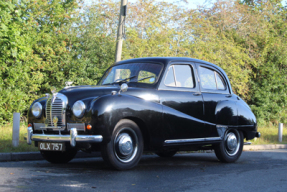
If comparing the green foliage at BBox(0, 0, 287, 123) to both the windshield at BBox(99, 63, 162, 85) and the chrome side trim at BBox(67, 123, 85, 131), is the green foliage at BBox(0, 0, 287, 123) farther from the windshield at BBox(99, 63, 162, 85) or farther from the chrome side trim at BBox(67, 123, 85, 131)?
the chrome side trim at BBox(67, 123, 85, 131)

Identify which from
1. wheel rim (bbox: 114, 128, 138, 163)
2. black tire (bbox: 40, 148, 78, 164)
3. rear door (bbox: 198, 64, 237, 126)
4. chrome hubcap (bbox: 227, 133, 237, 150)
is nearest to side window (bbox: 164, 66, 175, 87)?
rear door (bbox: 198, 64, 237, 126)

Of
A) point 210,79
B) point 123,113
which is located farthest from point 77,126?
point 210,79

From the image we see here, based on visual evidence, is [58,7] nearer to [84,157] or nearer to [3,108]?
[3,108]

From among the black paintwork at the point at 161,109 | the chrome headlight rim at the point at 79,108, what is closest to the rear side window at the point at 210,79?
the black paintwork at the point at 161,109

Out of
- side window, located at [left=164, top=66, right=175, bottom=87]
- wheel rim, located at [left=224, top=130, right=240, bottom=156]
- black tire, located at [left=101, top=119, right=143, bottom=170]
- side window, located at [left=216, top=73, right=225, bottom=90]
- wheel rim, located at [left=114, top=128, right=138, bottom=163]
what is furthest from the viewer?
side window, located at [left=216, top=73, right=225, bottom=90]

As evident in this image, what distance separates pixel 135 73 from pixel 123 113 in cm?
137

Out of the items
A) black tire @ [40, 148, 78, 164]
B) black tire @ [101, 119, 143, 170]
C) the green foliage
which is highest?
the green foliage

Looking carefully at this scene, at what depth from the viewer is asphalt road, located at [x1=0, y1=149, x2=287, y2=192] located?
5.16 metres

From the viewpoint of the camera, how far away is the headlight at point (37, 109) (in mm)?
6625

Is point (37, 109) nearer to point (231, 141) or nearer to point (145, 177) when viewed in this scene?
point (145, 177)

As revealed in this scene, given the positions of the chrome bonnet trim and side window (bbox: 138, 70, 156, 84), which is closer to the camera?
the chrome bonnet trim

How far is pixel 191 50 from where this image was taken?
19.2 meters

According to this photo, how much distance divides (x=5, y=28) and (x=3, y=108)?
3.17 meters

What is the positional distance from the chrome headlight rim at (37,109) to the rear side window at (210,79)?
3243 mm
